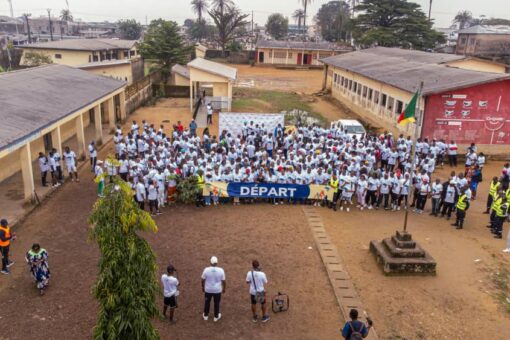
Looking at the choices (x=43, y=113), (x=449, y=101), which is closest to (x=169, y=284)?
(x=43, y=113)

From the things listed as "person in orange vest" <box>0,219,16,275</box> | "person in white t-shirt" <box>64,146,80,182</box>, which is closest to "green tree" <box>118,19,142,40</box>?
"person in white t-shirt" <box>64,146,80,182</box>

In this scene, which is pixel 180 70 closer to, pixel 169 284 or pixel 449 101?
pixel 449 101

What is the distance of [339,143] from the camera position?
18.3 m

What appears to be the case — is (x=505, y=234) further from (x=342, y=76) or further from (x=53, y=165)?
(x=342, y=76)

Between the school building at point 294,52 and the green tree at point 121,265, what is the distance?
56.5m

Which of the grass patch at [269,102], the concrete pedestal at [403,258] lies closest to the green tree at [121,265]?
the concrete pedestal at [403,258]

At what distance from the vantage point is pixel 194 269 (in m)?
10.7

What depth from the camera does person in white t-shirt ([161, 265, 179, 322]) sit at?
8.13 m

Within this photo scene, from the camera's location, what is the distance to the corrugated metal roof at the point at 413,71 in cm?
2050

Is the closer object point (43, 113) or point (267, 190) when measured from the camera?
point (267, 190)

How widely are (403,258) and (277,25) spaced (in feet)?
308

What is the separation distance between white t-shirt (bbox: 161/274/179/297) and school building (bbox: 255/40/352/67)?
5455 centimetres

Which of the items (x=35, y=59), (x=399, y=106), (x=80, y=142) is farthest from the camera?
(x=35, y=59)

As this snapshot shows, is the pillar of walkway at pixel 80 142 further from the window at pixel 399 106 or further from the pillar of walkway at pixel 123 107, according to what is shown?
the window at pixel 399 106
